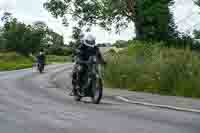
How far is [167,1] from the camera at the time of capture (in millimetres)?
47250

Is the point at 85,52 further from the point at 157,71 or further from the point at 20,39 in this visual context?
the point at 20,39

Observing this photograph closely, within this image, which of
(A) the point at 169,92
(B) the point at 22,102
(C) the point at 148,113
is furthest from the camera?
(A) the point at 169,92

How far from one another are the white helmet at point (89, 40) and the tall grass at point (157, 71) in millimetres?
4027

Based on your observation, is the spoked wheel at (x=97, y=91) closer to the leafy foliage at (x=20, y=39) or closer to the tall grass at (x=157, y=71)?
the tall grass at (x=157, y=71)

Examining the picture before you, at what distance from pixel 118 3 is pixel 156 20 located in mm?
3692

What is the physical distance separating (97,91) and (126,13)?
32965mm

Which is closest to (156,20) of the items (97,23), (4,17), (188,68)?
(97,23)

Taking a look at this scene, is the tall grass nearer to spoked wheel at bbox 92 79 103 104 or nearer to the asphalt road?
spoked wheel at bbox 92 79 103 104

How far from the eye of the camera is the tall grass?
17.1m

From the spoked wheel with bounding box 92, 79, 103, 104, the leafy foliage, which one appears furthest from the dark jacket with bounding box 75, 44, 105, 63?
the leafy foliage

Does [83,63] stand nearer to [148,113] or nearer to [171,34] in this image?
[148,113]

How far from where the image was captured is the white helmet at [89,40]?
1375 cm

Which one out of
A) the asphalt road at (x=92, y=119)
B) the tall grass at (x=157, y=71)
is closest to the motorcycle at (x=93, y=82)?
the asphalt road at (x=92, y=119)

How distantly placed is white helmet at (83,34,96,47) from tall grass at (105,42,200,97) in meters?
4.03
